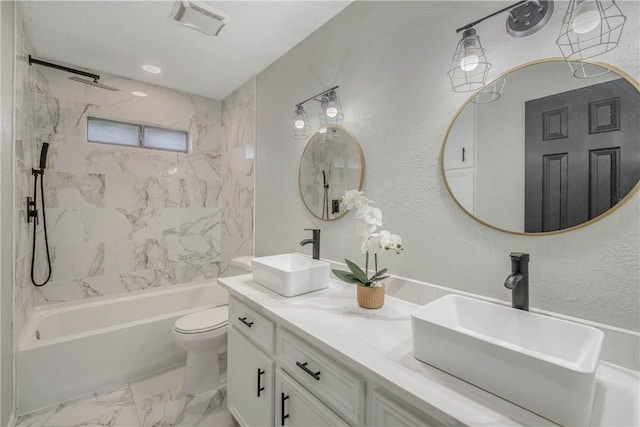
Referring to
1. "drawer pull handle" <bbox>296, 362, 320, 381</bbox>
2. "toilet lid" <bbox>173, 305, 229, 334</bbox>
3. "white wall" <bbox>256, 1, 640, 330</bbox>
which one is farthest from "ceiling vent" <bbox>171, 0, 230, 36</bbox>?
"toilet lid" <bbox>173, 305, 229, 334</bbox>

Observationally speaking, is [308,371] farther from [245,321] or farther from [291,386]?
[245,321]

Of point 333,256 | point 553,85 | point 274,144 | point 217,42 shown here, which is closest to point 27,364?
point 333,256

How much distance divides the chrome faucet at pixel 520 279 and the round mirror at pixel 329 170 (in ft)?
2.85

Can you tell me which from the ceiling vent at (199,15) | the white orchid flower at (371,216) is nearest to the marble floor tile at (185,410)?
the white orchid flower at (371,216)

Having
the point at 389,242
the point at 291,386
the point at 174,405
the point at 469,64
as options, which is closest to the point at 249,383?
the point at 291,386

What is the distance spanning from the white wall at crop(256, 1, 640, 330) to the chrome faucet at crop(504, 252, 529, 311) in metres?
0.09

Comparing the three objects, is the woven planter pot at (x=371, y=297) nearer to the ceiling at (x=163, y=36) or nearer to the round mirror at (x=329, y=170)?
the round mirror at (x=329, y=170)

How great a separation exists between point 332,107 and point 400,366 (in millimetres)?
1467

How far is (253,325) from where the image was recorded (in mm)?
1370

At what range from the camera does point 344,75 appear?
5.63 feet

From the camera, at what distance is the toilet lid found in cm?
197

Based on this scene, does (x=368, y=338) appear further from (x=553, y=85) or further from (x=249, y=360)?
(x=553, y=85)

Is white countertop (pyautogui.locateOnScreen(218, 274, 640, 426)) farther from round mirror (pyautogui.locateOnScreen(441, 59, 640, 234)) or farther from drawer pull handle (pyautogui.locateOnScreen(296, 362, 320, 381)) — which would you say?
round mirror (pyautogui.locateOnScreen(441, 59, 640, 234))

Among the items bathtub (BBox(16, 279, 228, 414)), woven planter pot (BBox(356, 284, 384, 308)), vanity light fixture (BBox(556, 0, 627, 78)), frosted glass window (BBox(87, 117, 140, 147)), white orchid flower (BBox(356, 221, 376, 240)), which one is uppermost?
frosted glass window (BBox(87, 117, 140, 147))
